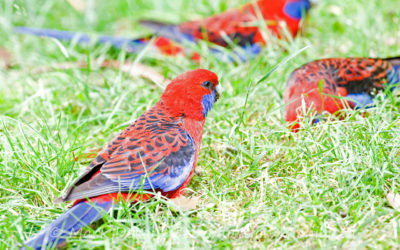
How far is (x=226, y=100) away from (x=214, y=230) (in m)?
1.63

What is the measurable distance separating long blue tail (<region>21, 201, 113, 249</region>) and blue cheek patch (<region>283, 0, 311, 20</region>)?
3.58 m

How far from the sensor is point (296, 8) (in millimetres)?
5391

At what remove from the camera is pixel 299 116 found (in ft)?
11.3

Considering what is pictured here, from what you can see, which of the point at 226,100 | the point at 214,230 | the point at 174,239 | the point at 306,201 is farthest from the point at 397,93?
the point at 174,239

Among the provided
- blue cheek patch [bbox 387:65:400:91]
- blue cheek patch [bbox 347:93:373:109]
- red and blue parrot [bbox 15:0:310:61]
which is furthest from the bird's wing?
red and blue parrot [bbox 15:0:310:61]

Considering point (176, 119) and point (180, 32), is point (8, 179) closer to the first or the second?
point (176, 119)

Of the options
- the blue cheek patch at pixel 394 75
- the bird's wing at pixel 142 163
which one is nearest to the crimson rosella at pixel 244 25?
the blue cheek patch at pixel 394 75

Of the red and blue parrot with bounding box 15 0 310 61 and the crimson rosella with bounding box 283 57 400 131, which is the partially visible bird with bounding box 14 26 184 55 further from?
the crimson rosella with bounding box 283 57 400 131

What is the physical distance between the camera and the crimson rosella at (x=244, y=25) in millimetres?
5238

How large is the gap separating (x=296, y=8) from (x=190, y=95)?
2743 mm

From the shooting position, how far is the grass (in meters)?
2.55

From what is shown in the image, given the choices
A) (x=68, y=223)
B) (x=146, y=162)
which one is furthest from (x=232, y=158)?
(x=68, y=223)

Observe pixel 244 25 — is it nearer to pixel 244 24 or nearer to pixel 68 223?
pixel 244 24

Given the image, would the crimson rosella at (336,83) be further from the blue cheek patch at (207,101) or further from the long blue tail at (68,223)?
the long blue tail at (68,223)
